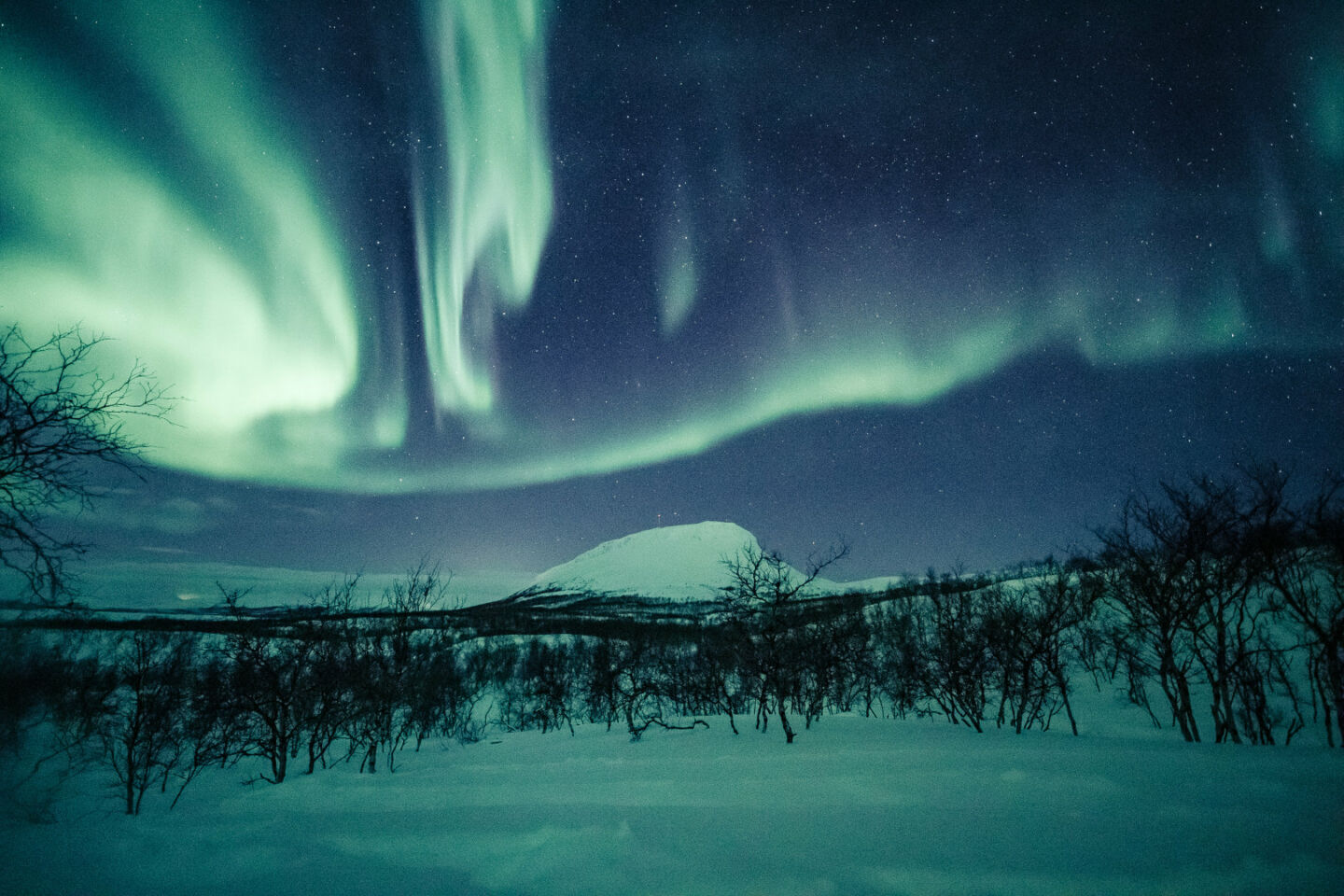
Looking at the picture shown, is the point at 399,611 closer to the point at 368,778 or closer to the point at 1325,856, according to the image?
the point at 368,778

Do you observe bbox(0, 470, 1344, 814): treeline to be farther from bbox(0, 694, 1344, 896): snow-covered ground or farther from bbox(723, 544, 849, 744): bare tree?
bbox(0, 694, 1344, 896): snow-covered ground

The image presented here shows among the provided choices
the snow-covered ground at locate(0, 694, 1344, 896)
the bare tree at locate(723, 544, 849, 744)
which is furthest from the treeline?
the snow-covered ground at locate(0, 694, 1344, 896)

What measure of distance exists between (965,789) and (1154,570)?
48.5ft

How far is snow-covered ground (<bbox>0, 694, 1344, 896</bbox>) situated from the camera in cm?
525

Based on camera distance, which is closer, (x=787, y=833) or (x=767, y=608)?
(x=787, y=833)

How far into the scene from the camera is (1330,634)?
46.9 ft

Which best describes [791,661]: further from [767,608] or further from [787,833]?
[787,833]

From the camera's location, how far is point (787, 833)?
6457mm

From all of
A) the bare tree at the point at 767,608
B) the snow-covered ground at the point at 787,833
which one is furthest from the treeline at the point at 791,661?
the snow-covered ground at the point at 787,833

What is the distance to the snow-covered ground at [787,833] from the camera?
17.2ft

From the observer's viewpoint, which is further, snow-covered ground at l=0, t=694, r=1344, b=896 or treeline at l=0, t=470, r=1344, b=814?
treeline at l=0, t=470, r=1344, b=814

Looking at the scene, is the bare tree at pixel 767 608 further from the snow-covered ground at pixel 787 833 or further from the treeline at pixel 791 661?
the snow-covered ground at pixel 787 833

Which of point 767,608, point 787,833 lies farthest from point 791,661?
point 787,833

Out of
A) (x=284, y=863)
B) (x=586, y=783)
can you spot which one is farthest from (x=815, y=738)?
(x=284, y=863)
